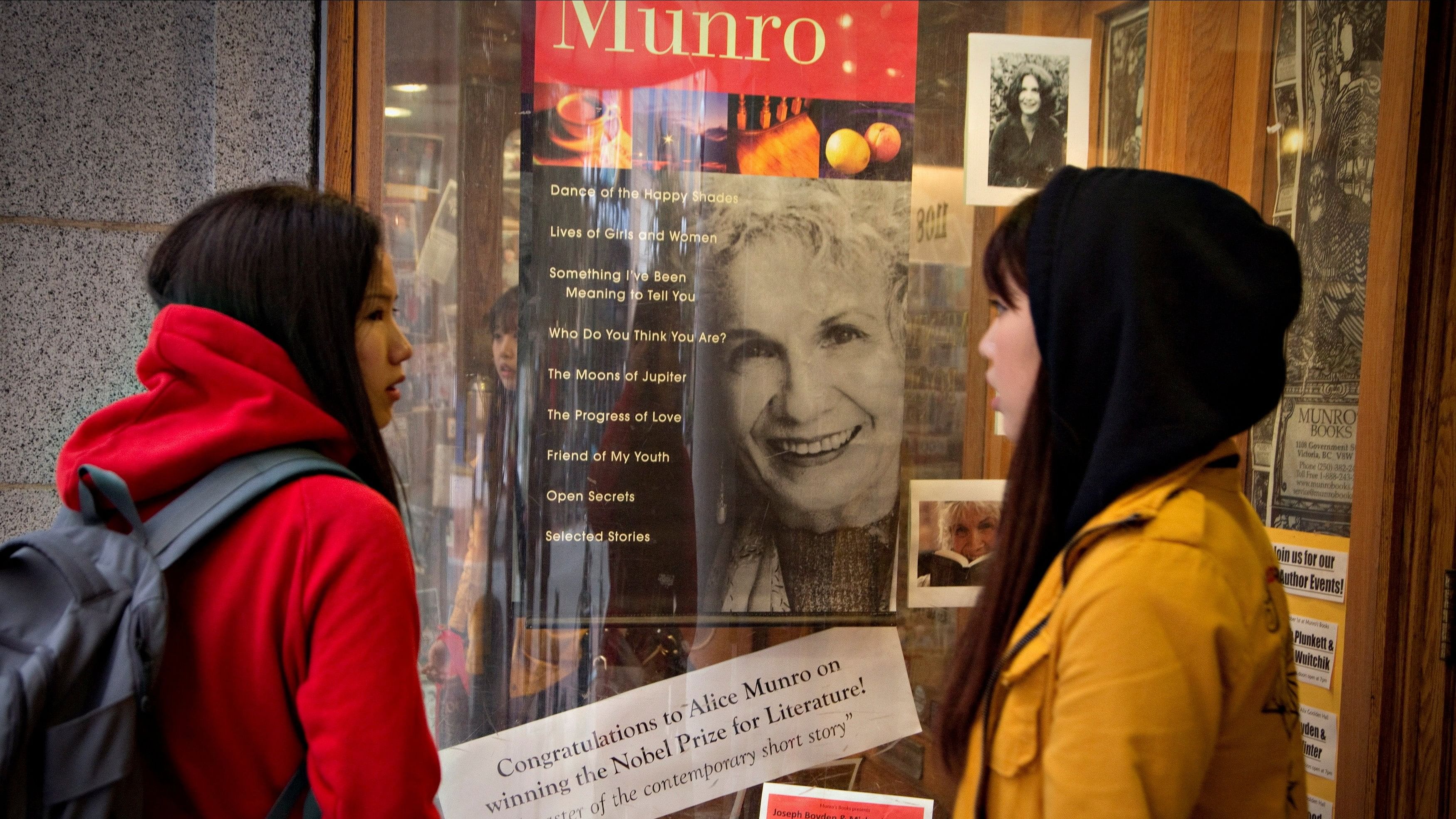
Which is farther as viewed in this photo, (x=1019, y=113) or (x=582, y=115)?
(x=1019, y=113)

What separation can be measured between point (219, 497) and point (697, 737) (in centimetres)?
138

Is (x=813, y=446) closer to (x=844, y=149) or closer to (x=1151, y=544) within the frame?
(x=844, y=149)

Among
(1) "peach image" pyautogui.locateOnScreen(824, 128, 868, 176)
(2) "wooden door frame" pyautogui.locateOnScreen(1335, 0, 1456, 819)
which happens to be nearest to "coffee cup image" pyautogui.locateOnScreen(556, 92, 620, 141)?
(1) "peach image" pyautogui.locateOnScreen(824, 128, 868, 176)

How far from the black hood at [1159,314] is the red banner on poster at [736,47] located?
1.18m

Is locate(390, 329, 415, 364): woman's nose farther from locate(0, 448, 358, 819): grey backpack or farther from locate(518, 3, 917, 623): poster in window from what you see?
locate(518, 3, 917, 623): poster in window

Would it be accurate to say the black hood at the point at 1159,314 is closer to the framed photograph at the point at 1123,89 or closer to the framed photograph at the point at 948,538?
the framed photograph at the point at 948,538

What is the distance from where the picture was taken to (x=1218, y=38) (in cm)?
238

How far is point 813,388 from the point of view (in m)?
2.29

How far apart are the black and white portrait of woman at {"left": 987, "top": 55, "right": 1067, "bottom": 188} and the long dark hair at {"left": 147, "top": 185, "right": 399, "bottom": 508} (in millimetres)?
1494

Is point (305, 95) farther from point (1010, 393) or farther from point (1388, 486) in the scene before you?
point (1388, 486)

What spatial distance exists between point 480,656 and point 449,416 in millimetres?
525

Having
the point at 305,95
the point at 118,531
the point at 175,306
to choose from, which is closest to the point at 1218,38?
the point at 305,95

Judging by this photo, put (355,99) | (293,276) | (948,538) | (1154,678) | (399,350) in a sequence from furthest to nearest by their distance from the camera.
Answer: (948,538) < (355,99) < (399,350) < (293,276) < (1154,678)

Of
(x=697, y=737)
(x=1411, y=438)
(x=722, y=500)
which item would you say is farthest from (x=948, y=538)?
(x=1411, y=438)
